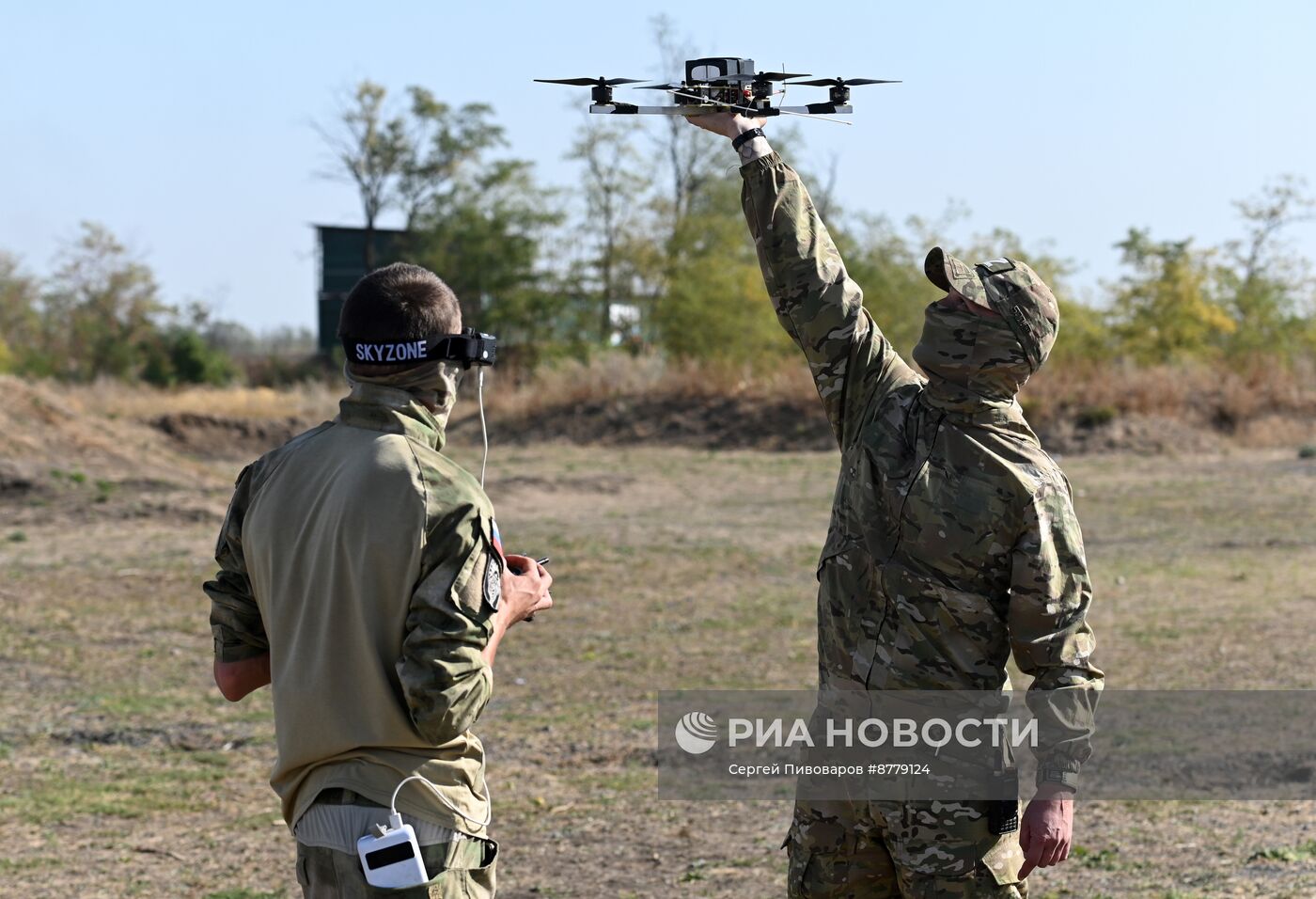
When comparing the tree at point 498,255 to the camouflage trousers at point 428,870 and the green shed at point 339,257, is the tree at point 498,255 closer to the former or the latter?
the green shed at point 339,257

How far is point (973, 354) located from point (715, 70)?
3.53 feet

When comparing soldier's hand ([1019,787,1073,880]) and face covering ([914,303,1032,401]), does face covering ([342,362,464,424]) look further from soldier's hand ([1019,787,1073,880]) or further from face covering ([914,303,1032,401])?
soldier's hand ([1019,787,1073,880])

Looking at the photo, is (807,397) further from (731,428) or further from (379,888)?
(379,888)

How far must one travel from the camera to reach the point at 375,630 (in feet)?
9.29

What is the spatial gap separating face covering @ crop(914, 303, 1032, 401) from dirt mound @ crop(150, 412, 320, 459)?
2880 centimetres

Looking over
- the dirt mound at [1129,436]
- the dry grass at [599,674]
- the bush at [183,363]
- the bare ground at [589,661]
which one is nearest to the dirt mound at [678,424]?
the dirt mound at [1129,436]

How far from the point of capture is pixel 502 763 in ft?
25.4

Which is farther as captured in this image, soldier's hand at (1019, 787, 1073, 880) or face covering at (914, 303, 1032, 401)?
face covering at (914, 303, 1032, 401)

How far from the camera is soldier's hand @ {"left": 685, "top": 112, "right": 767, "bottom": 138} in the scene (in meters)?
3.83

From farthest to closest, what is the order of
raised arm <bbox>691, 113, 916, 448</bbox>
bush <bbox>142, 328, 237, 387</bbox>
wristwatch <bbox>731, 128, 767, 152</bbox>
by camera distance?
1. bush <bbox>142, 328, 237, 387</bbox>
2. wristwatch <bbox>731, 128, 767, 152</bbox>
3. raised arm <bbox>691, 113, 916, 448</bbox>

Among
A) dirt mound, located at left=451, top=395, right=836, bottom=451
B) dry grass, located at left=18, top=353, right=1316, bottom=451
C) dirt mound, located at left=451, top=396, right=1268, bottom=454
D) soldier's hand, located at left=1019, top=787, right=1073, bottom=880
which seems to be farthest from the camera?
dirt mound, located at left=451, top=395, right=836, bottom=451

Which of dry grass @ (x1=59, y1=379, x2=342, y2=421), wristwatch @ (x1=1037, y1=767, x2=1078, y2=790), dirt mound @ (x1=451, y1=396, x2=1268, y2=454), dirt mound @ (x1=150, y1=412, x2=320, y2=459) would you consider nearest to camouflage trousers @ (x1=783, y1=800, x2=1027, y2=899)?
wristwatch @ (x1=1037, y1=767, x2=1078, y2=790)

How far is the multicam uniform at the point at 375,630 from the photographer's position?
2.80 metres

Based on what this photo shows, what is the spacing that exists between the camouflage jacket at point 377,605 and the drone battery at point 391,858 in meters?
0.09
